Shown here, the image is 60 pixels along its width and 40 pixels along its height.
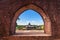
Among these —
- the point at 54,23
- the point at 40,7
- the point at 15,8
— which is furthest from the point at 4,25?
the point at 54,23

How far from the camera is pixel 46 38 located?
5.88 m

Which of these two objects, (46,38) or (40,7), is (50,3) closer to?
(40,7)

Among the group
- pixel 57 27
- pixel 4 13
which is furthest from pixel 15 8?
pixel 57 27

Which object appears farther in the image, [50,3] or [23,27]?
[23,27]

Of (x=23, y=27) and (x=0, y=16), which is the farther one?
(x=23, y=27)

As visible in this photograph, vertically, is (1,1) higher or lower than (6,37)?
higher

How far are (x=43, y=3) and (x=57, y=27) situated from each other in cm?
117

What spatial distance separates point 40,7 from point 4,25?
170 centimetres

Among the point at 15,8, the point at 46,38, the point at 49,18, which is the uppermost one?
the point at 15,8

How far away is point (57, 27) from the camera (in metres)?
6.04

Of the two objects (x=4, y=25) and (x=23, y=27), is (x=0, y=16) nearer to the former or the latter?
(x=4, y=25)

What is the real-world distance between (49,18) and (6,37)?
1.97m

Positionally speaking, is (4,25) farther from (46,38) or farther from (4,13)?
(46,38)

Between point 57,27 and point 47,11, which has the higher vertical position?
point 47,11
